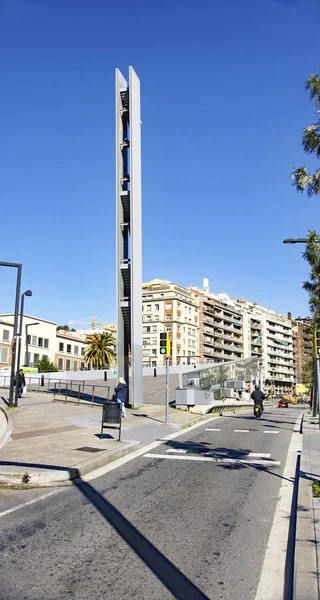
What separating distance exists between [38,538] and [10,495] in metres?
2.41

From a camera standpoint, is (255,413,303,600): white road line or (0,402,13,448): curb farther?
(0,402,13,448): curb

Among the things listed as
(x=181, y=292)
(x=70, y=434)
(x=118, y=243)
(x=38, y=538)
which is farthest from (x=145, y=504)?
(x=181, y=292)

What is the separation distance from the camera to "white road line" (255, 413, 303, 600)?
4441 mm

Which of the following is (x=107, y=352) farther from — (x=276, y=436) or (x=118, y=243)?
(x=276, y=436)

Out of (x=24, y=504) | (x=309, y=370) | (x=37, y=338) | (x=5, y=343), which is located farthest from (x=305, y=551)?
(x=37, y=338)

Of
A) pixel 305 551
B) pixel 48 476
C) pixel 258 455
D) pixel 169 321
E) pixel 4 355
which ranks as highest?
pixel 169 321

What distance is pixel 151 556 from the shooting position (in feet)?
16.9

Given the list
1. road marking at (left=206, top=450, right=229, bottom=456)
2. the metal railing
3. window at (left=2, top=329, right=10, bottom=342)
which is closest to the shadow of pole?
road marking at (left=206, top=450, right=229, bottom=456)

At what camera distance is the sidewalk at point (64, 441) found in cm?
890

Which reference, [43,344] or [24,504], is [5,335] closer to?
[43,344]

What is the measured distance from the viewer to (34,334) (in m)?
73.8

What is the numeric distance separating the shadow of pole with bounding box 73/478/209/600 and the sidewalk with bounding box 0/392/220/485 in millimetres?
1840

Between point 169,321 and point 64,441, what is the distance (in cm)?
8967

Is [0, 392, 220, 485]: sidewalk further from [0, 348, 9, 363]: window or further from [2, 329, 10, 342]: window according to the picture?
[2, 329, 10, 342]: window
